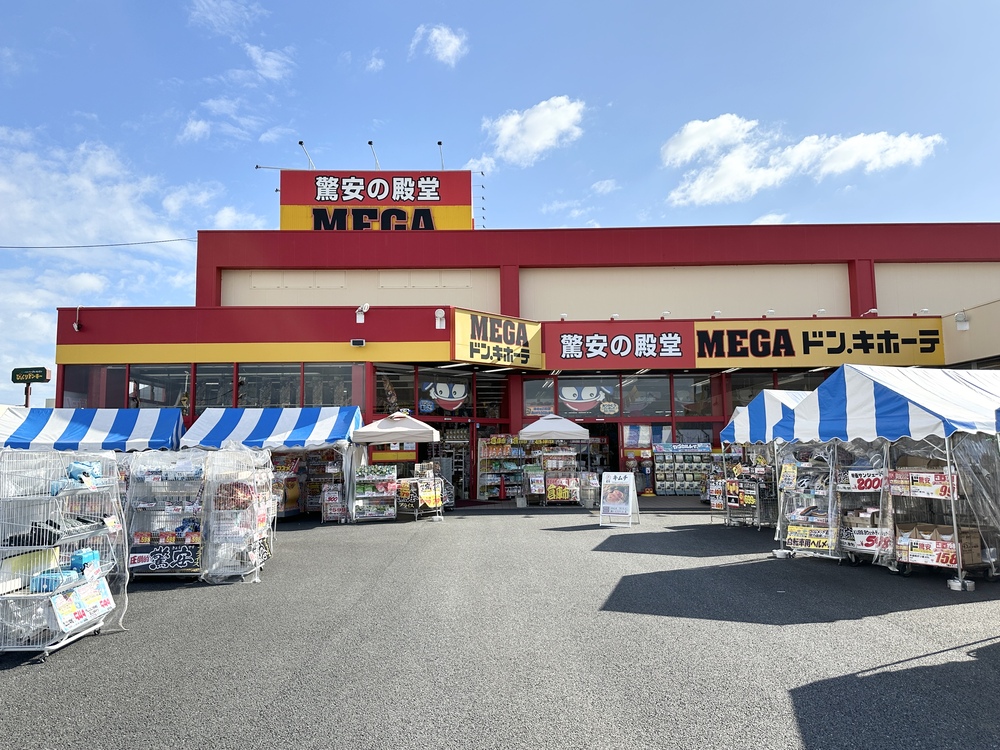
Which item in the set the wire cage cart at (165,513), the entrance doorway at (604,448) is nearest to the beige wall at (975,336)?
the entrance doorway at (604,448)

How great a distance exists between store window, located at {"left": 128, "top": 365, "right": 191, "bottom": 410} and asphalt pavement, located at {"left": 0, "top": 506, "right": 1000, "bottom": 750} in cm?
913

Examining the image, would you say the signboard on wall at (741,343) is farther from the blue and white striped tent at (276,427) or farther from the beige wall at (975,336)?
the blue and white striped tent at (276,427)

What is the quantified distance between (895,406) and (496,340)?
1063 centimetres

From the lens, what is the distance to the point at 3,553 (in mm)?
5320

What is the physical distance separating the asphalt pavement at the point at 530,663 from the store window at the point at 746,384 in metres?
11.2

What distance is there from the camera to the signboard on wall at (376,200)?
2242 centimetres

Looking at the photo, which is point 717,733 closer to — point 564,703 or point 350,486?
point 564,703

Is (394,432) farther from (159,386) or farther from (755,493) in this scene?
(755,493)

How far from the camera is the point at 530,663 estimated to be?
476 centimetres

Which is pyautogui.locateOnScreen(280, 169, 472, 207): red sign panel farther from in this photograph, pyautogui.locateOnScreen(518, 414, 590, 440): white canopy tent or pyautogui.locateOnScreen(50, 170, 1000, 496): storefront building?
pyautogui.locateOnScreen(518, 414, 590, 440): white canopy tent

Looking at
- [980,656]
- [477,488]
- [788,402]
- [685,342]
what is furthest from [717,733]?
[685,342]

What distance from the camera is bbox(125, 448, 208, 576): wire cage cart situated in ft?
26.3

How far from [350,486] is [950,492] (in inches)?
428

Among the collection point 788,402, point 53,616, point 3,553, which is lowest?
point 53,616
